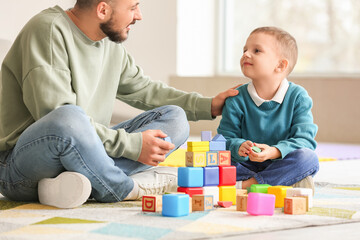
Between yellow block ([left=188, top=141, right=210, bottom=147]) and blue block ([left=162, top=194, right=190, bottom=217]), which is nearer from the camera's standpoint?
blue block ([left=162, top=194, right=190, bottom=217])

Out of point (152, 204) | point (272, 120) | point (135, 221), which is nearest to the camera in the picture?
point (135, 221)

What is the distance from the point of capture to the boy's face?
1778 mm

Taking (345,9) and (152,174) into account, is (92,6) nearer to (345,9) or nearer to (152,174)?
(152,174)

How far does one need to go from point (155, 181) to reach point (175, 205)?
0.31 m

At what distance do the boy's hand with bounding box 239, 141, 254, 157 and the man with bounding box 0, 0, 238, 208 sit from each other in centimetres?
17

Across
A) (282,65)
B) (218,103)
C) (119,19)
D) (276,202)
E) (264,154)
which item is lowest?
(276,202)

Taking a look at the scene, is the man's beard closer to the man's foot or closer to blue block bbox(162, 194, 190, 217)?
blue block bbox(162, 194, 190, 217)

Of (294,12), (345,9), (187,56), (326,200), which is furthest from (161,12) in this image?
(326,200)

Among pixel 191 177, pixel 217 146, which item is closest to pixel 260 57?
pixel 217 146

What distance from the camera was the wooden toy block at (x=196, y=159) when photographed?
4.69 feet

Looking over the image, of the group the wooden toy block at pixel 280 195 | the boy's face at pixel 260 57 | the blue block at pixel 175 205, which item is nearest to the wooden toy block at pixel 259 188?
the wooden toy block at pixel 280 195

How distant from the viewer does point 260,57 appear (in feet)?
5.84

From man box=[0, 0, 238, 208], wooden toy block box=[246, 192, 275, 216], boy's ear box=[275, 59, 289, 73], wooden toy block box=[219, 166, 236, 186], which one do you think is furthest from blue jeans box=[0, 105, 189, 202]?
boy's ear box=[275, 59, 289, 73]

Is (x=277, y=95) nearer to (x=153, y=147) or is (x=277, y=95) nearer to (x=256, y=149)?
(x=256, y=149)
